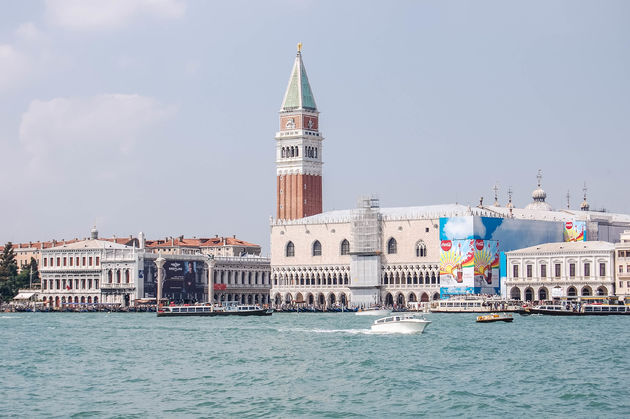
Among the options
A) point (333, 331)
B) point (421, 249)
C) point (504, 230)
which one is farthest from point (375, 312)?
point (333, 331)

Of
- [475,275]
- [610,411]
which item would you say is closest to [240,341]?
[610,411]

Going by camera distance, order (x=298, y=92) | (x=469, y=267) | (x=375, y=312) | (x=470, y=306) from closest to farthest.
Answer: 1. (x=470, y=306)
2. (x=375, y=312)
3. (x=469, y=267)
4. (x=298, y=92)

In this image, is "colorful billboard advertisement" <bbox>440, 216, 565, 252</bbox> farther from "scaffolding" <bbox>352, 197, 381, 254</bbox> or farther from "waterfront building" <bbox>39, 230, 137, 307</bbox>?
"waterfront building" <bbox>39, 230, 137, 307</bbox>

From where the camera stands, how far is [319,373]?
4241cm

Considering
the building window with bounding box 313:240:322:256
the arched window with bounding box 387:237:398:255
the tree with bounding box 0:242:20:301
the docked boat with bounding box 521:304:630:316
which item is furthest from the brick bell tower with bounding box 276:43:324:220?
the docked boat with bounding box 521:304:630:316

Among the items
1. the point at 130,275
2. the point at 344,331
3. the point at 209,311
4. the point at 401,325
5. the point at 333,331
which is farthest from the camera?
the point at 130,275

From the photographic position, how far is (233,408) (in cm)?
3444

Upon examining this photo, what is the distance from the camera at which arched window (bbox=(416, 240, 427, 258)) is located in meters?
107

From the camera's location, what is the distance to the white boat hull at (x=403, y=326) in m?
60.3

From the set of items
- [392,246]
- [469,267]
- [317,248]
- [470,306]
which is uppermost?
[317,248]

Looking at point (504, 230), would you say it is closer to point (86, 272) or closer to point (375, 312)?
point (375, 312)

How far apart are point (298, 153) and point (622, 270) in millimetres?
35885

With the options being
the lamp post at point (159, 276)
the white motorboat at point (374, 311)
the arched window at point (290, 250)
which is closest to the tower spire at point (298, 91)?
the arched window at point (290, 250)

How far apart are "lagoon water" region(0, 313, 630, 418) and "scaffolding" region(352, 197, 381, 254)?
42.3 meters
